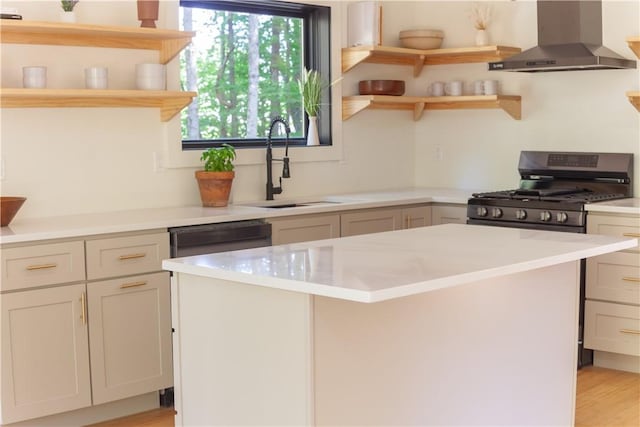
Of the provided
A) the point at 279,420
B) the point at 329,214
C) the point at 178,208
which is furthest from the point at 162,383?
the point at 279,420

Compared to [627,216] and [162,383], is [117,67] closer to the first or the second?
[162,383]

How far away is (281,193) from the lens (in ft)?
17.8

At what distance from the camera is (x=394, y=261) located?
2.99m

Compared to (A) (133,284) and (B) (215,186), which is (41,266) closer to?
(A) (133,284)

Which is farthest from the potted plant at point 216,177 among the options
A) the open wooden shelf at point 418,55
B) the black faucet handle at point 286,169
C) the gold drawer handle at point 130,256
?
the open wooden shelf at point 418,55

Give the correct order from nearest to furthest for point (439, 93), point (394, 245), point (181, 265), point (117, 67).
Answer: point (181, 265) → point (394, 245) → point (117, 67) → point (439, 93)

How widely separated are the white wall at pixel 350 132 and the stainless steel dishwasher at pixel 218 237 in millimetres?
588

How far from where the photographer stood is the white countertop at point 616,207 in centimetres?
469

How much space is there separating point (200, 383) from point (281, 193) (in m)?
2.48

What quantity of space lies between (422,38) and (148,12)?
2.09m

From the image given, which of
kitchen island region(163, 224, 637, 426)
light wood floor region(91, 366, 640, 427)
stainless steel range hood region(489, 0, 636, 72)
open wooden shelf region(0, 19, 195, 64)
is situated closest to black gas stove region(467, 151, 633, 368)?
light wood floor region(91, 366, 640, 427)

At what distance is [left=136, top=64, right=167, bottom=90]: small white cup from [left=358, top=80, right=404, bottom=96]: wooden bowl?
1.62 metres

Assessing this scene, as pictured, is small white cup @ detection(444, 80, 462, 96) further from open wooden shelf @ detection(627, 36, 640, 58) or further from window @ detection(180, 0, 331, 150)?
open wooden shelf @ detection(627, 36, 640, 58)

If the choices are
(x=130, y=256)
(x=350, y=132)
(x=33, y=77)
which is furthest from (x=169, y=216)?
(x=350, y=132)
